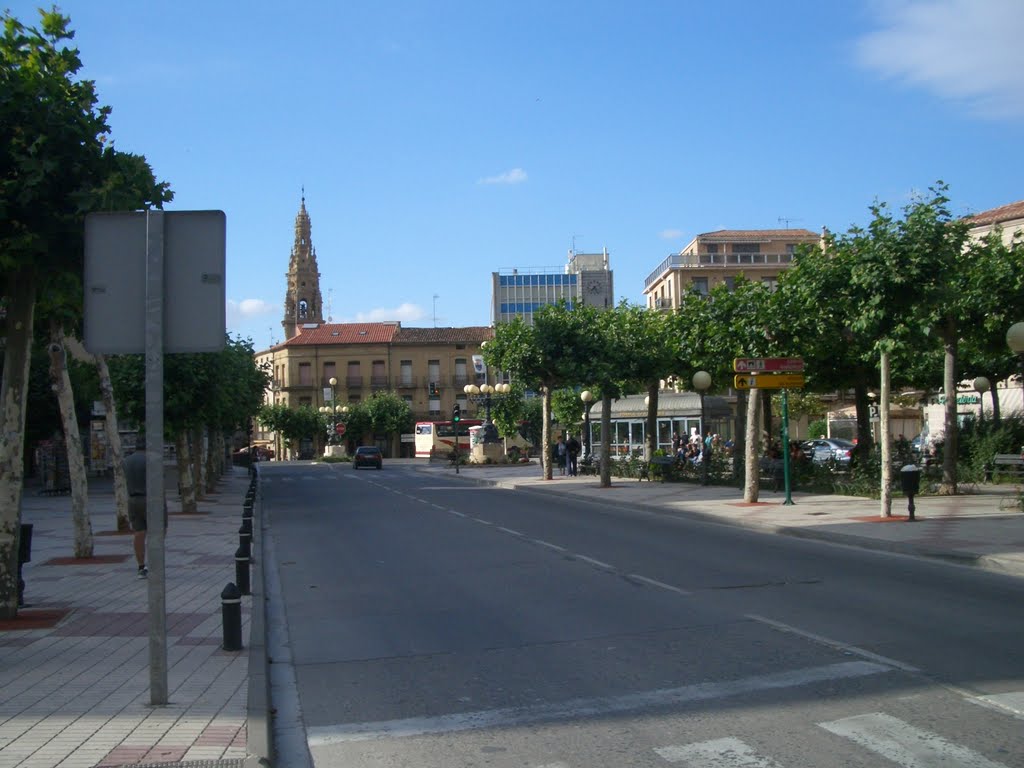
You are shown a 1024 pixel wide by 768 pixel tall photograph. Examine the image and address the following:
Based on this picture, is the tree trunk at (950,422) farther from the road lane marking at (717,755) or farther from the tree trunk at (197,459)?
the road lane marking at (717,755)

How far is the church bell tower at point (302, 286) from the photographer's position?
368ft

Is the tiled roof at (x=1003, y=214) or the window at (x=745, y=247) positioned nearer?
the tiled roof at (x=1003, y=214)

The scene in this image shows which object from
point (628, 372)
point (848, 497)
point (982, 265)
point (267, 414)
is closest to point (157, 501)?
point (848, 497)

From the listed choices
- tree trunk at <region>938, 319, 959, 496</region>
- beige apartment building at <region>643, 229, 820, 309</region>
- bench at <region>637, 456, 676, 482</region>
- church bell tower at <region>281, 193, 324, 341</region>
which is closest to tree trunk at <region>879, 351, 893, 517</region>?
tree trunk at <region>938, 319, 959, 496</region>

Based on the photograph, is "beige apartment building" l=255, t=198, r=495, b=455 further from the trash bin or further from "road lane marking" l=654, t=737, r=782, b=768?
"road lane marking" l=654, t=737, r=782, b=768

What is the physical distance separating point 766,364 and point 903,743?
16.6 meters

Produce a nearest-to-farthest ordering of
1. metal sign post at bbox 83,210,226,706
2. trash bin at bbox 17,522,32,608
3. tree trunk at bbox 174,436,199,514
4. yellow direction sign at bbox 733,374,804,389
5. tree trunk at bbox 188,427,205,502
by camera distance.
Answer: metal sign post at bbox 83,210,226,706, trash bin at bbox 17,522,32,608, yellow direction sign at bbox 733,374,804,389, tree trunk at bbox 174,436,199,514, tree trunk at bbox 188,427,205,502

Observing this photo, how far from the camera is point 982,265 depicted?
971 inches

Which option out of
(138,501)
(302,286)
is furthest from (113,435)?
(302,286)

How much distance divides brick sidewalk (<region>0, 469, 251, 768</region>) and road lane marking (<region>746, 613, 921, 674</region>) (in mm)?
4684

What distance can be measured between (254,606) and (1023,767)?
305 inches

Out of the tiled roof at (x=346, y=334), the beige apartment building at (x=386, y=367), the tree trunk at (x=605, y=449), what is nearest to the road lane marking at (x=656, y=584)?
the tree trunk at (x=605, y=449)

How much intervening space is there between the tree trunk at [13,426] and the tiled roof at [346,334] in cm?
9273

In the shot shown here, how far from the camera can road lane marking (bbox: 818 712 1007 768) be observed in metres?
5.52
